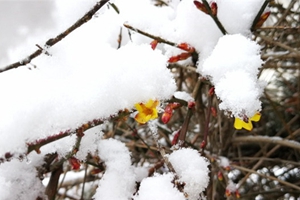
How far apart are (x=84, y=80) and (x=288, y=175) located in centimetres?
177

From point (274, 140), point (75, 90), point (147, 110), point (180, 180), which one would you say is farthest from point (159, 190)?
point (274, 140)

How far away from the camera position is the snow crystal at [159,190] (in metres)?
0.89

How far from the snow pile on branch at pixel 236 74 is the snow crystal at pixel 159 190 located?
23 cm

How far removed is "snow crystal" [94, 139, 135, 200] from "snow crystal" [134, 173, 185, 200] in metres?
0.12

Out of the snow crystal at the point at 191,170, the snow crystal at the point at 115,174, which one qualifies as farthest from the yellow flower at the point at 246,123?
the snow crystal at the point at 115,174

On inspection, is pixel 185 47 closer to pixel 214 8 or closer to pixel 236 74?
pixel 214 8

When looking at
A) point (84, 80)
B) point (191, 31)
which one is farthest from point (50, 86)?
point (191, 31)

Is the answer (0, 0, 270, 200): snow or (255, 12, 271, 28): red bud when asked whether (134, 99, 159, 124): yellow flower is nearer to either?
(0, 0, 270, 200): snow

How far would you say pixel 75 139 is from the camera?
41.9 inches

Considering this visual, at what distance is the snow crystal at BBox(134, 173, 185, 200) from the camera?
885 millimetres

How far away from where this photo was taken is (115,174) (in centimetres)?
111

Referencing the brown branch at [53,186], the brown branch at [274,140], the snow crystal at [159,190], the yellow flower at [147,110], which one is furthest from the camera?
the brown branch at [274,140]

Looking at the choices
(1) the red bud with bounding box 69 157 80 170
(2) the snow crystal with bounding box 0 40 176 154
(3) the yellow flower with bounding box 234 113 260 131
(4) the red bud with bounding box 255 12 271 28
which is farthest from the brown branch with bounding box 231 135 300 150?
(1) the red bud with bounding box 69 157 80 170

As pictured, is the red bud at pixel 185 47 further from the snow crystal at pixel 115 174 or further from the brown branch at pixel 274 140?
the brown branch at pixel 274 140
